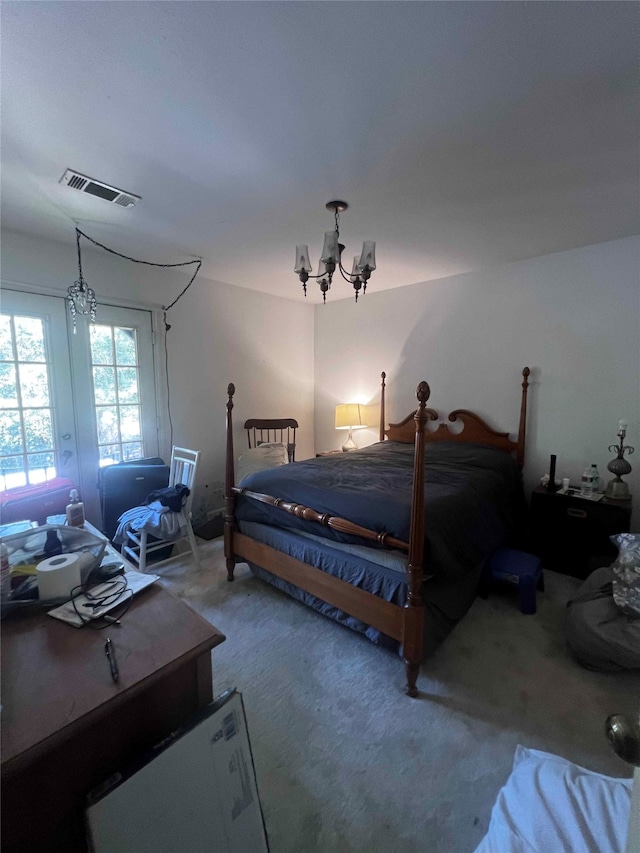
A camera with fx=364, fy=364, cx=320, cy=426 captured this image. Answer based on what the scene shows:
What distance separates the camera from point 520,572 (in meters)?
2.31

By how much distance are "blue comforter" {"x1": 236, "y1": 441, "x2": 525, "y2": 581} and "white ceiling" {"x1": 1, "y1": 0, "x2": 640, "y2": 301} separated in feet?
5.57

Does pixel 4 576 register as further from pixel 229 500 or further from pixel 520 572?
pixel 520 572

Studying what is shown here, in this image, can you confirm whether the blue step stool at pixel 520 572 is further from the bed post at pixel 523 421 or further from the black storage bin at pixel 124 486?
the black storage bin at pixel 124 486

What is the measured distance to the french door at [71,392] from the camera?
2623 millimetres

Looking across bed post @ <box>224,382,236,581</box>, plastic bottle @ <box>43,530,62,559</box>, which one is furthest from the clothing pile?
plastic bottle @ <box>43,530,62,559</box>

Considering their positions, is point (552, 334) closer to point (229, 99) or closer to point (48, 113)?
point (229, 99)

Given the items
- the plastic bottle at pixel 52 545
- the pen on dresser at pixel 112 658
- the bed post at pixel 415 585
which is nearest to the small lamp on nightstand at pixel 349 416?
the bed post at pixel 415 585

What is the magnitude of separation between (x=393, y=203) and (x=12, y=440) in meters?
3.06

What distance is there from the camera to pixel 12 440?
8.64ft

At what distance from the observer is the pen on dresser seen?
2.71 ft

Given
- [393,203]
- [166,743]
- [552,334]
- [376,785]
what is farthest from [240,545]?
[552,334]

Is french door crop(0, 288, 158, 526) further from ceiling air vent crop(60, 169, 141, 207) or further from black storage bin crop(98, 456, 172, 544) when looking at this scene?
ceiling air vent crop(60, 169, 141, 207)

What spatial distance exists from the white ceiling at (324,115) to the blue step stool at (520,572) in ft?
7.34

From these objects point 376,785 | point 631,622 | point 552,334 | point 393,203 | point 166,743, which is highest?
point 393,203
